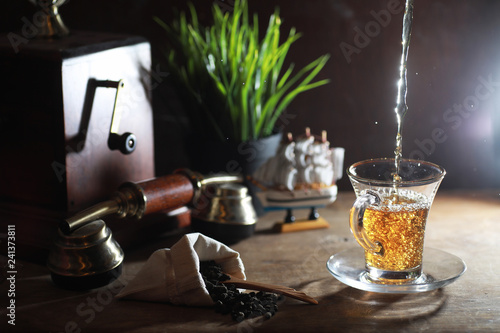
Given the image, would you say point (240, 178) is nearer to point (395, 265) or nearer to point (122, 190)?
point (122, 190)

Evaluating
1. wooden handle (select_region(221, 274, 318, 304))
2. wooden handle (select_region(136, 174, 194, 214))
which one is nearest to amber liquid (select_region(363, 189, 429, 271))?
wooden handle (select_region(221, 274, 318, 304))

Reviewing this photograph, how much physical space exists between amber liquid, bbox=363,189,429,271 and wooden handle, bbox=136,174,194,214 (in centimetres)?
41

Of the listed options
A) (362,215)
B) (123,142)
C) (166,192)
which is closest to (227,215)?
(166,192)

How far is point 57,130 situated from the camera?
1206mm

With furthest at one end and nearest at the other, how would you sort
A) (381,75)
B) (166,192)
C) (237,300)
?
(381,75) → (166,192) → (237,300)

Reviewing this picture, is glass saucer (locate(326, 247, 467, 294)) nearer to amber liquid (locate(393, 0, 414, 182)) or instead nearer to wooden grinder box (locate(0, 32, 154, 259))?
amber liquid (locate(393, 0, 414, 182))

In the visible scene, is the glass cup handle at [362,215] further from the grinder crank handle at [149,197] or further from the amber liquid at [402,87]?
the grinder crank handle at [149,197]

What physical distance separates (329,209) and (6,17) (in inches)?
34.3

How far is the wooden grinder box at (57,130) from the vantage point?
1205mm

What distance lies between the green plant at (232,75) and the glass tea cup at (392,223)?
42cm

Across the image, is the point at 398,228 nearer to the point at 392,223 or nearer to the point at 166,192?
the point at 392,223

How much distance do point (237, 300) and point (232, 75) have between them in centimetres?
57

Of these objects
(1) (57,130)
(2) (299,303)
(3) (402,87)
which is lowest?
(2) (299,303)

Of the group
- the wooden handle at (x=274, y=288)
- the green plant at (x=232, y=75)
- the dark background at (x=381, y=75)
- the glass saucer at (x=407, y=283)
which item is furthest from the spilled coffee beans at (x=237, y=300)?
the dark background at (x=381, y=75)
